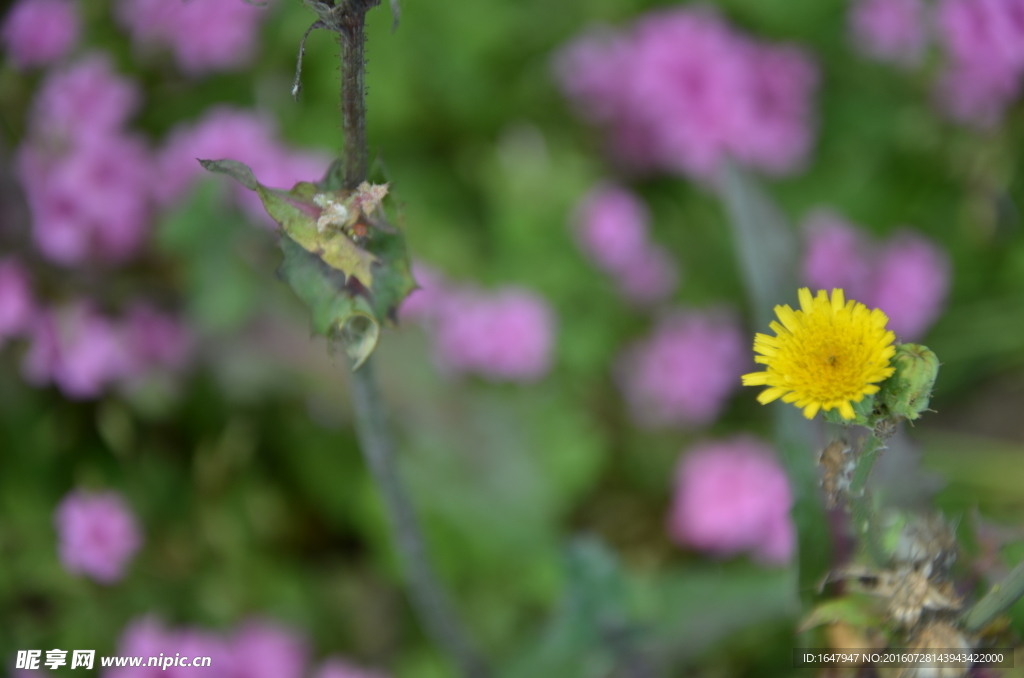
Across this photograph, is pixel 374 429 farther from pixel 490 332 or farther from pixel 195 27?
pixel 195 27

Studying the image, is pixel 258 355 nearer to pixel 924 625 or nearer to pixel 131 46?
pixel 131 46

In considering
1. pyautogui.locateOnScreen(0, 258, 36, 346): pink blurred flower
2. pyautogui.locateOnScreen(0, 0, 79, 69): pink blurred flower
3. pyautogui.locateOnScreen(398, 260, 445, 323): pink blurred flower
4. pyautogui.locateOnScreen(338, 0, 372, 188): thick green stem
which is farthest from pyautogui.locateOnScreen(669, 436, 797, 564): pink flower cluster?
pyautogui.locateOnScreen(0, 0, 79, 69): pink blurred flower

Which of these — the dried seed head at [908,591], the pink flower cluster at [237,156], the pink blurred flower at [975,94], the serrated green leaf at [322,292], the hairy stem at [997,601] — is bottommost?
the hairy stem at [997,601]

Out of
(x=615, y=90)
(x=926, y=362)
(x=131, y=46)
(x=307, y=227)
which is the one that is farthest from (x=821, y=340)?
(x=131, y=46)

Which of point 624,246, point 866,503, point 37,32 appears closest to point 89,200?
point 37,32

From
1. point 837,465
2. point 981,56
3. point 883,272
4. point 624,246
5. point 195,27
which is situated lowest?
point 837,465

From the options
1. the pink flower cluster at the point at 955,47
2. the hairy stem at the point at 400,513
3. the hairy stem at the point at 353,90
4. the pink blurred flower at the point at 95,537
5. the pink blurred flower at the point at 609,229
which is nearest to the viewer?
the hairy stem at the point at 353,90

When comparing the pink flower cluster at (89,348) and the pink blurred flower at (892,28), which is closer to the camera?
the pink flower cluster at (89,348)

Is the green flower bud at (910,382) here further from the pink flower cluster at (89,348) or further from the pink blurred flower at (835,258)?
the pink flower cluster at (89,348)

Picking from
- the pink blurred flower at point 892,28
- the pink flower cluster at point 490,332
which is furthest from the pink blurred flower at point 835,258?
the pink flower cluster at point 490,332
